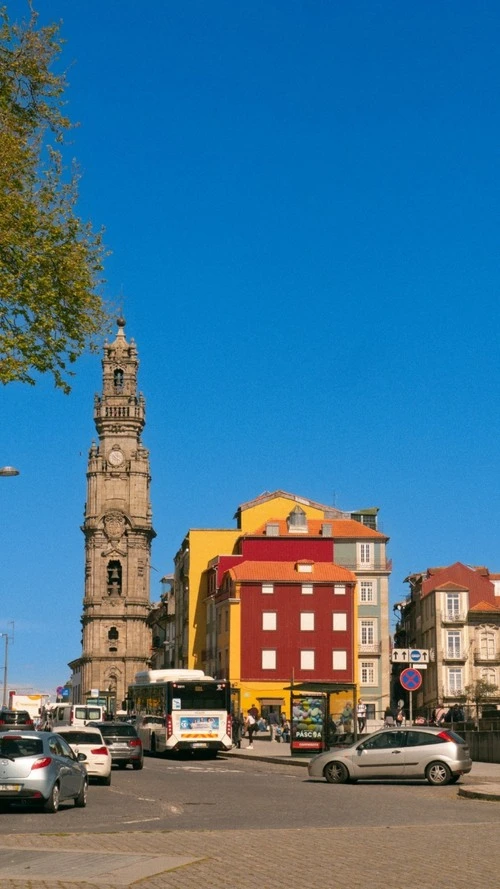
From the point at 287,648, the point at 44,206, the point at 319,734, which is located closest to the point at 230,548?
the point at 287,648

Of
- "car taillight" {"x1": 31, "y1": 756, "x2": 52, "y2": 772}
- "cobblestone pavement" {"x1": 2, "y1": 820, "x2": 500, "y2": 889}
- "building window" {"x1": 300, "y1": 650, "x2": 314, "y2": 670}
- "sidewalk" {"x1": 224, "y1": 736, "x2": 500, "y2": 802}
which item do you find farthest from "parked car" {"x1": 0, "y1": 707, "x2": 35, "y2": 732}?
"cobblestone pavement" {"x1": 2, "y1": 820, "x2": 500, "y2": 889}

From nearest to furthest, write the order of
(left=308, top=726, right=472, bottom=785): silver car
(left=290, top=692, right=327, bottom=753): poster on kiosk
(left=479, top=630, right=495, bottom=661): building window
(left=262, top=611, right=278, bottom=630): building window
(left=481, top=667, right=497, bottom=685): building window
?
1. (left=308, top=726, right=472, bottom=785): silver car
2. (left=290, top=692, right=327, bottom=753): poster on kiosk
3. (left=262, top=611, right=278, bottom=630): building window
4. (left=481, top=667, right=497, bottom=685): building window
5. (left=479, top=630, right=495, bottom=661): building window

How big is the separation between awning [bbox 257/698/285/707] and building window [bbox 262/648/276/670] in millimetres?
2028

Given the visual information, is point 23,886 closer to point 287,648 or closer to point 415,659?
point 415,659

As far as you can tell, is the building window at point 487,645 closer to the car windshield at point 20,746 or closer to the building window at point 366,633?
the building window at point 366,633

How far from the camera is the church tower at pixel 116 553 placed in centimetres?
13400

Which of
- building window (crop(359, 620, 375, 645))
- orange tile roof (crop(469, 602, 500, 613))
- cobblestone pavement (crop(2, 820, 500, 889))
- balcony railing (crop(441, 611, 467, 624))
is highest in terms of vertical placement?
orange tile roof (crop(469, 602, 500, 613))

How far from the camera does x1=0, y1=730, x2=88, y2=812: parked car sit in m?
22.0

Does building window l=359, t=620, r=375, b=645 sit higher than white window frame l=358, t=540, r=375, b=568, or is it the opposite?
white window frame l=358, t=540, r=375, b=568

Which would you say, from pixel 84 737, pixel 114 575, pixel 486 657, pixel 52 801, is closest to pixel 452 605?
pixel 486 657

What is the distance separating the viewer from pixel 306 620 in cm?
8738

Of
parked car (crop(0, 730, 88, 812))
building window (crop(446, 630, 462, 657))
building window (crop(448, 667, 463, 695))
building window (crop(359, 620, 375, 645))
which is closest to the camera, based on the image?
parked car (crop(0, 730, 88, 812))

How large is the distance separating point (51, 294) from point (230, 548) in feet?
244

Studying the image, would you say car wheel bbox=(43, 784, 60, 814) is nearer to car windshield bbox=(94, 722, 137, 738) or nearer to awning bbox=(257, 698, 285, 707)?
car windshield bbox=(94, 722, 137, 738)
